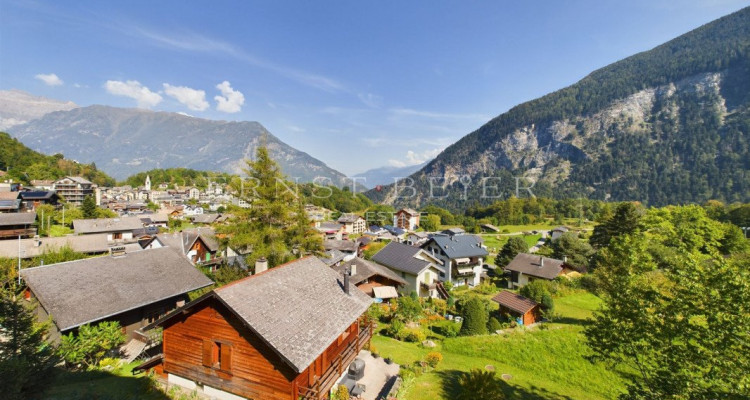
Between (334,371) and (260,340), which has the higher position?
(260,340)

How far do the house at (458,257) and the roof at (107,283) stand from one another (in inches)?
1547

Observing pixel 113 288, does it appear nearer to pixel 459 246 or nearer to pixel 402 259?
pixel 402 259

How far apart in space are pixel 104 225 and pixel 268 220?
56.0 metres

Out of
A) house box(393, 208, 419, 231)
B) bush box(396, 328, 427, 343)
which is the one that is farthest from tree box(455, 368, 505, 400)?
house box(393, 208, 419, 231)

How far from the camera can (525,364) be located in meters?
19.1

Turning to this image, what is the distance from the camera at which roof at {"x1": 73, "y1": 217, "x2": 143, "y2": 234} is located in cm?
6100

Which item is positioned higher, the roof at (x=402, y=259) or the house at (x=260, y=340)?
the house at (x=260, y=340)

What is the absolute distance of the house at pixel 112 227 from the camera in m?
61.1

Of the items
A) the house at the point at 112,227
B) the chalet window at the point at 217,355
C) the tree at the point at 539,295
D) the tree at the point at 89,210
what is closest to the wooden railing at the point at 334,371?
the chalet window at the point at 217,355

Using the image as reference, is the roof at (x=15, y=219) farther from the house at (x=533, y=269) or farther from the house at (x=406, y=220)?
the house at (x=406, y=220)

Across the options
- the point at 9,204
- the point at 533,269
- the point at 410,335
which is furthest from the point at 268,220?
the point at 9,204

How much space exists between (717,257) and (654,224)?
212 ft

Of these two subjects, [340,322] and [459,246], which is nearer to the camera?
[340,322]

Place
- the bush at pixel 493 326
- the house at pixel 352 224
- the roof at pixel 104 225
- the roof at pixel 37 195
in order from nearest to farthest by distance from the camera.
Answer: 1. the bush at pixel 493 326
2. the roof at pixel 104 225
3. the roof at pixel 37 195
4. the house at pixel 352 224
